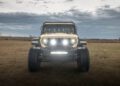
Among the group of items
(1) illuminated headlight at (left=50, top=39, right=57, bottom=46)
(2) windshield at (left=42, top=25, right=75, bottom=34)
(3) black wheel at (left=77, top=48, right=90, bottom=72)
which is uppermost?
(2) windshield at (left=42, top=25, right=75, bottom=34)

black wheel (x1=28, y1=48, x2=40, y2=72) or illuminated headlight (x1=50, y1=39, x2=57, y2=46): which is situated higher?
illuminated headlight (x1=50, y1=39, x2=57, y2=46)

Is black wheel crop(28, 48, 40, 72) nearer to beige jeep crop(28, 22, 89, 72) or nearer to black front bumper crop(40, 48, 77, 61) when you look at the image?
beige jeep crop(28, 22, 89, 72)

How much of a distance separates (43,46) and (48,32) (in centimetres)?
187

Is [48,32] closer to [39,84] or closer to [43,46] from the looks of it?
[43,46]

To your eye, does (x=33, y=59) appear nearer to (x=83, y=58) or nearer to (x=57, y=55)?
(x=57, y=55)

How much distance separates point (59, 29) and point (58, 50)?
2171 millimetres

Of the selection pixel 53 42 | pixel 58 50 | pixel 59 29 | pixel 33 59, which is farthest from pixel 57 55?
pixel 59 29

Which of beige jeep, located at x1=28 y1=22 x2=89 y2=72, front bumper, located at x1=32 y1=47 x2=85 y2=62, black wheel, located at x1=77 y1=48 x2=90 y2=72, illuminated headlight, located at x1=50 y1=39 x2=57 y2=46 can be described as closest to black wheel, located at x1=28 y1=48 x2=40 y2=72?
beige jeep, located at x1=28 y1=22 x2=89 y2=72

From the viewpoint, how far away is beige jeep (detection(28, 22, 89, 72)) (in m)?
18.9

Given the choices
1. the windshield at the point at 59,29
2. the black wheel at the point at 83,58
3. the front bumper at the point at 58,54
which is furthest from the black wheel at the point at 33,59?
the windshield at the point at 59,29

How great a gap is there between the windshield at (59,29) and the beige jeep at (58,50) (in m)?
1.44

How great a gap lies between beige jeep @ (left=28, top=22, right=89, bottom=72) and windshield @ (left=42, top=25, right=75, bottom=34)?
144 centimetres

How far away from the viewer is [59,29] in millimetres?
20984

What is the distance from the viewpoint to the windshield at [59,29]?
68.7ft
